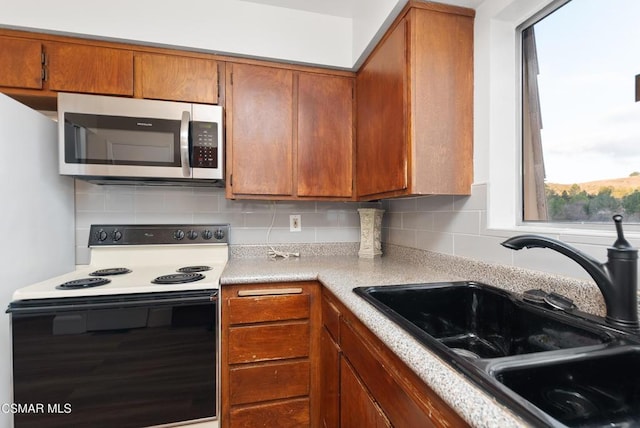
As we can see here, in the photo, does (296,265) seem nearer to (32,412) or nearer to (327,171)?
(327,171)

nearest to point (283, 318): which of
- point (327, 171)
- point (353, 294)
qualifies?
point (353, 294)

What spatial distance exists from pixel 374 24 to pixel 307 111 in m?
0.61

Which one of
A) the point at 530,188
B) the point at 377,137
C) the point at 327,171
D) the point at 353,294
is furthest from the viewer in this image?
the point at 327,171

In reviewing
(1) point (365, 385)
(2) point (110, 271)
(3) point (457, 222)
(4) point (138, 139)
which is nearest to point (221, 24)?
(4) point (138, 139)

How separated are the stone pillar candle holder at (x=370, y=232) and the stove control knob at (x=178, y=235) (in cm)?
123

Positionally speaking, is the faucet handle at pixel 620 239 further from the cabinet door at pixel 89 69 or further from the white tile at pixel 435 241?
the cabinet door at pixel 89 69

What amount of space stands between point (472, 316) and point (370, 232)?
100 cm

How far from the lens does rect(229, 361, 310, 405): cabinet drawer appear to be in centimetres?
148

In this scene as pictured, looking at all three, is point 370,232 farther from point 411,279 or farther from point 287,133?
point 287,133

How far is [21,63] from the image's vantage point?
152 cm

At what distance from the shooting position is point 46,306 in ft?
4.06

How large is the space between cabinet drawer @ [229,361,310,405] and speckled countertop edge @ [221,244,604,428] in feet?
1.49

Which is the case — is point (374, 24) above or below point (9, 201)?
above

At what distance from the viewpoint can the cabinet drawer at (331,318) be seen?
126cm
